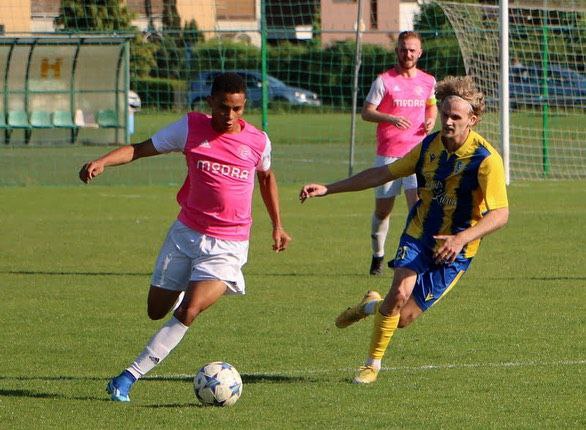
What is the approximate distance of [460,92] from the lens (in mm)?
6723

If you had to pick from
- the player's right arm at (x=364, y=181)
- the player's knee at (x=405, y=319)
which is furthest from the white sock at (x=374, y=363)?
the player's right arm at (x=364, y=181)

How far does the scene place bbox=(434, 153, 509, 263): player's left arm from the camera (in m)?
6.50

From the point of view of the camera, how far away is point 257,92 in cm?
3375

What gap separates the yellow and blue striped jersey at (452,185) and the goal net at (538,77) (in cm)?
1290

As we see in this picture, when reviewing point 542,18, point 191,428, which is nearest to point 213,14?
point 542,18

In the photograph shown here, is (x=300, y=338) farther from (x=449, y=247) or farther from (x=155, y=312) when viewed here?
(x=449, y=247)

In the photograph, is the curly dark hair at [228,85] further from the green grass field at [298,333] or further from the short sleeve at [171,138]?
the green grass field at [298,333]

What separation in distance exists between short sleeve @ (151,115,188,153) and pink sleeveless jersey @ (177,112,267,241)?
0.11ft

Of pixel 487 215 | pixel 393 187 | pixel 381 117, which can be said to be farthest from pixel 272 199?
pixel 393 187

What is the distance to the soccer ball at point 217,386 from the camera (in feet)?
20.9

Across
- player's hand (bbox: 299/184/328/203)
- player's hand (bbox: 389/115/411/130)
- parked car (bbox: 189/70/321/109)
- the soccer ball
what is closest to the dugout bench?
parked car (bbox: 189/70/321/109)

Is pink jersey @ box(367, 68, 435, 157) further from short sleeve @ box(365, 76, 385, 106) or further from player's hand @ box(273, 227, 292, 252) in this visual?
player's hand @ box(273, 227, 292, 252)

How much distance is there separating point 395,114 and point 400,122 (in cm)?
99

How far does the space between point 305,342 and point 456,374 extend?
137 centimetres
